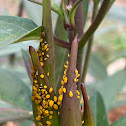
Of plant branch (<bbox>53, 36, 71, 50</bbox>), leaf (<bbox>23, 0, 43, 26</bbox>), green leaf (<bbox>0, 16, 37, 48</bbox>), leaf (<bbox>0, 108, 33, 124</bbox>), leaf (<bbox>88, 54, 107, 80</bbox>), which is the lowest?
leaf (<bbox>0, 108, 33, 124</bbox>)

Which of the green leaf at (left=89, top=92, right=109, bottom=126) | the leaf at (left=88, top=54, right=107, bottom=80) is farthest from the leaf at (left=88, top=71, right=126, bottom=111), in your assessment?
the green leaf at (left=89, top=92, right=109, bottom=126)

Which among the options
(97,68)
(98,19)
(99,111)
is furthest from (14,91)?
(97,68)

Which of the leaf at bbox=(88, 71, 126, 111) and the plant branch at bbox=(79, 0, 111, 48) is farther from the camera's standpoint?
the leaf at bbox=(88, 71, 126, 111)

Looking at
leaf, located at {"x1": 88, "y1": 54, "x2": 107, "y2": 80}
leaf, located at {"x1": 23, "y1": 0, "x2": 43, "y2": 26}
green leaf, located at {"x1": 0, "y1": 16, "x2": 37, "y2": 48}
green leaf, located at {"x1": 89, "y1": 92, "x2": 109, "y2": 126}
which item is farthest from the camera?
leaf, located at {"x1": 88, "y1": 54, "x2": 107, "y2": 80}

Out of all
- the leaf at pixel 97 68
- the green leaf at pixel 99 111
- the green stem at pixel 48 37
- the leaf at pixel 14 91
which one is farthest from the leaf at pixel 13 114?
the leaf at pixel 97 68

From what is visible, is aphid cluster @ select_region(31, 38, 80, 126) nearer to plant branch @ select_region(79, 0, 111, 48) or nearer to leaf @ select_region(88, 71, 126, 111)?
plant branch @ select_region(79, 0, 111, 48)

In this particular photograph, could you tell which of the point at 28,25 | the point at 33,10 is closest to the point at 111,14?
the point at 33,10
